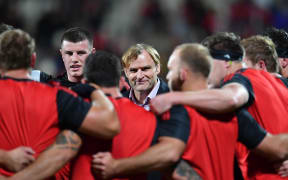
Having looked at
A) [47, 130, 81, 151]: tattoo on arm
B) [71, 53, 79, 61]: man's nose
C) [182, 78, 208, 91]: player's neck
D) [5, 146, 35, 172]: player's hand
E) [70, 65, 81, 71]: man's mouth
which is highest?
[182, 78, 208, 91]: player's neck

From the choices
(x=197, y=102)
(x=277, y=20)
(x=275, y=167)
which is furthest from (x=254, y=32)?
(x=197, y=102)

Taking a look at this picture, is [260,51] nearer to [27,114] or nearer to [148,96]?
[148,96]

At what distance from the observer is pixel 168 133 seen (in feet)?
10.7

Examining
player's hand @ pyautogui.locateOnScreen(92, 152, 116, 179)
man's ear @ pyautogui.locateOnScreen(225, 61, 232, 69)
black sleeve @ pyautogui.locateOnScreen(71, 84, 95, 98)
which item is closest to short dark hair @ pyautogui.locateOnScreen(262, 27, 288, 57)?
man's ear @ pyautogui.locateOnScreen(225, 61, 232, 69)

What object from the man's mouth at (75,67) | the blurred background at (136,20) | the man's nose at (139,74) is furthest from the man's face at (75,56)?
the blurred background at (136,20)

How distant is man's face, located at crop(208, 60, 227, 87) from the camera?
382 cm

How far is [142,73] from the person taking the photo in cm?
581

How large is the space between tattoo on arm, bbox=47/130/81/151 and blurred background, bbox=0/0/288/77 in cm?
581

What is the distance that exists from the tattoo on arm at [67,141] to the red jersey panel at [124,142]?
0.13 meters

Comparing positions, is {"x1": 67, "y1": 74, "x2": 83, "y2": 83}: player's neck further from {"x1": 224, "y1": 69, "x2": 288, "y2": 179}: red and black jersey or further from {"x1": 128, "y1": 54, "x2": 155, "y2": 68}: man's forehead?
{"x1": 224, "y1": 69, "x2": 288, "y2": 179}: red and black jersey

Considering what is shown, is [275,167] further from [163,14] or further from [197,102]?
[163,14]

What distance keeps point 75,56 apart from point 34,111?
7.98 ft

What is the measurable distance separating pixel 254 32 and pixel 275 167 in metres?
6.35

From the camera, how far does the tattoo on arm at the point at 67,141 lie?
10.4 ft
